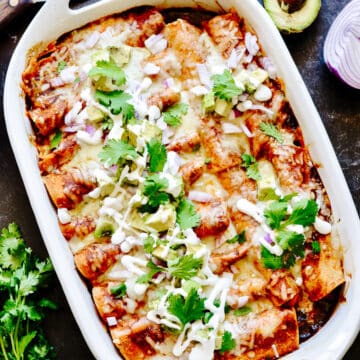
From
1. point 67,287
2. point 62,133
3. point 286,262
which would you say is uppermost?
point 62,133

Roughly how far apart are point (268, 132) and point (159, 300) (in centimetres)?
110

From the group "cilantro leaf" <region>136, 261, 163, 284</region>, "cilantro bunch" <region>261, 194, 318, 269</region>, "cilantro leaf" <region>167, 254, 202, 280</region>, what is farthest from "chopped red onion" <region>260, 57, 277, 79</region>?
"cilantro leaf" <region>136, 261, 163, 284</region>

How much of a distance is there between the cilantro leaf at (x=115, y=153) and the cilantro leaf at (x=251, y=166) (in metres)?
0.61

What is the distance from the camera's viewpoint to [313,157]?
4102 millimetres

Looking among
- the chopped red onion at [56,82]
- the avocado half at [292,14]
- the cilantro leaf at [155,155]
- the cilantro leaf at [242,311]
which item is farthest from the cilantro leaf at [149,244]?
the avocado half at [292,14]

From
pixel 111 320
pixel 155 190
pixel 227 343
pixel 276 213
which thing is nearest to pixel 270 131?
pixel 276 213

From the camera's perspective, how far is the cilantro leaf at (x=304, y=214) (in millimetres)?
3932

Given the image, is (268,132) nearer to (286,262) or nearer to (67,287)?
(286,262)

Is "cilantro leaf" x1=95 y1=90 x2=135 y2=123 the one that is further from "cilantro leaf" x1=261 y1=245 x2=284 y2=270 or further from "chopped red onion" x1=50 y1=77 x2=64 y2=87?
"cilantro leaf" x1=261 y1=245 x2=284 y2=270

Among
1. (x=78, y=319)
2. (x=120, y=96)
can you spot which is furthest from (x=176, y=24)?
(x=78, y=319)

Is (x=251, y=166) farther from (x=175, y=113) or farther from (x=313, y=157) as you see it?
(x=175, y=113)

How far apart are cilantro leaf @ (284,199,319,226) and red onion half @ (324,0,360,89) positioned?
3.15 ft

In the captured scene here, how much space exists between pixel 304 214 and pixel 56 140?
4.76ft

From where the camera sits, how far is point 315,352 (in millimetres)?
3941
